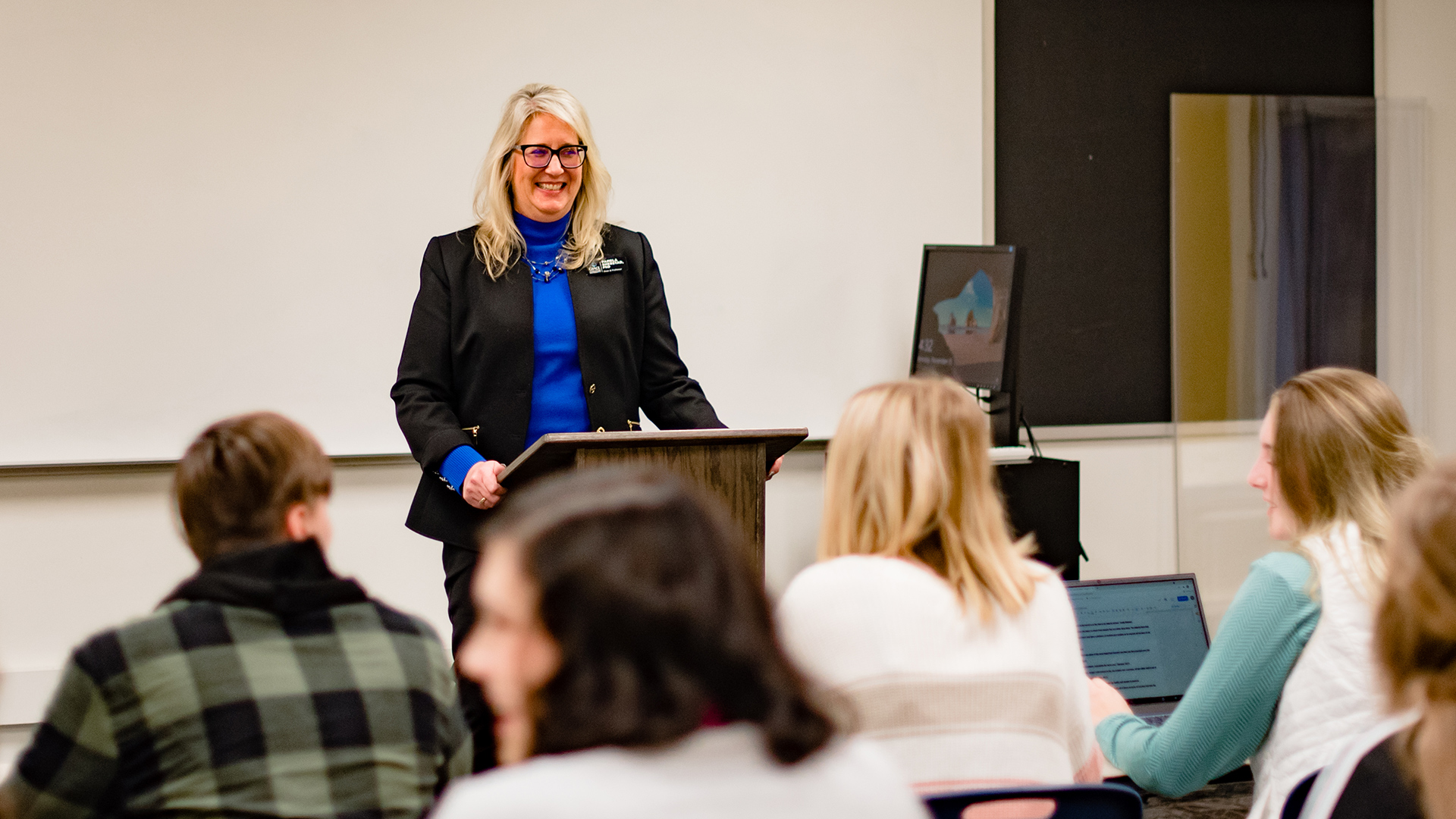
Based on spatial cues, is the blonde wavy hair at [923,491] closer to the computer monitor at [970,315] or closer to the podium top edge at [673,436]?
the podium top edge at [673,436]

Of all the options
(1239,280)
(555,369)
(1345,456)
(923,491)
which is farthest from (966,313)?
(923,491)

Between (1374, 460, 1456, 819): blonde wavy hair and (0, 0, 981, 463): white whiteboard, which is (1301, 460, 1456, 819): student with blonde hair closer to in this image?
(1374, 460, 1456, 819): blonde wavy hair

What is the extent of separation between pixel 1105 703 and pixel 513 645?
1240 mm

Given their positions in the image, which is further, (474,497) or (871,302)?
(871,302)

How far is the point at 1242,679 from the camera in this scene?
1.49 metres

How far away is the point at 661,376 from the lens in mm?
2824

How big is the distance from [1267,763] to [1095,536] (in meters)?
2.93

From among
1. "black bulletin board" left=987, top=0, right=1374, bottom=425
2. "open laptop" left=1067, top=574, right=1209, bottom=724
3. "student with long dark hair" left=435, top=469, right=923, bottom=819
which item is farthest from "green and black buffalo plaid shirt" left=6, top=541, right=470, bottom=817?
"black bulletin board" left=987, top=0, right=1374, bottom=425

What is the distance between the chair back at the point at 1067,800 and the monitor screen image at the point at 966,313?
257 centimetres

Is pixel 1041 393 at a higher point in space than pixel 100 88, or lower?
lower

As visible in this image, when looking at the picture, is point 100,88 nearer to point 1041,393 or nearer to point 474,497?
point 474,497

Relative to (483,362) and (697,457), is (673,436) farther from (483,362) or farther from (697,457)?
(483,362)

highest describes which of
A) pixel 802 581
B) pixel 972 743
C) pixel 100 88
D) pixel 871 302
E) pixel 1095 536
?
pixel 100 88

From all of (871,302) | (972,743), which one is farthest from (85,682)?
(871,302)
